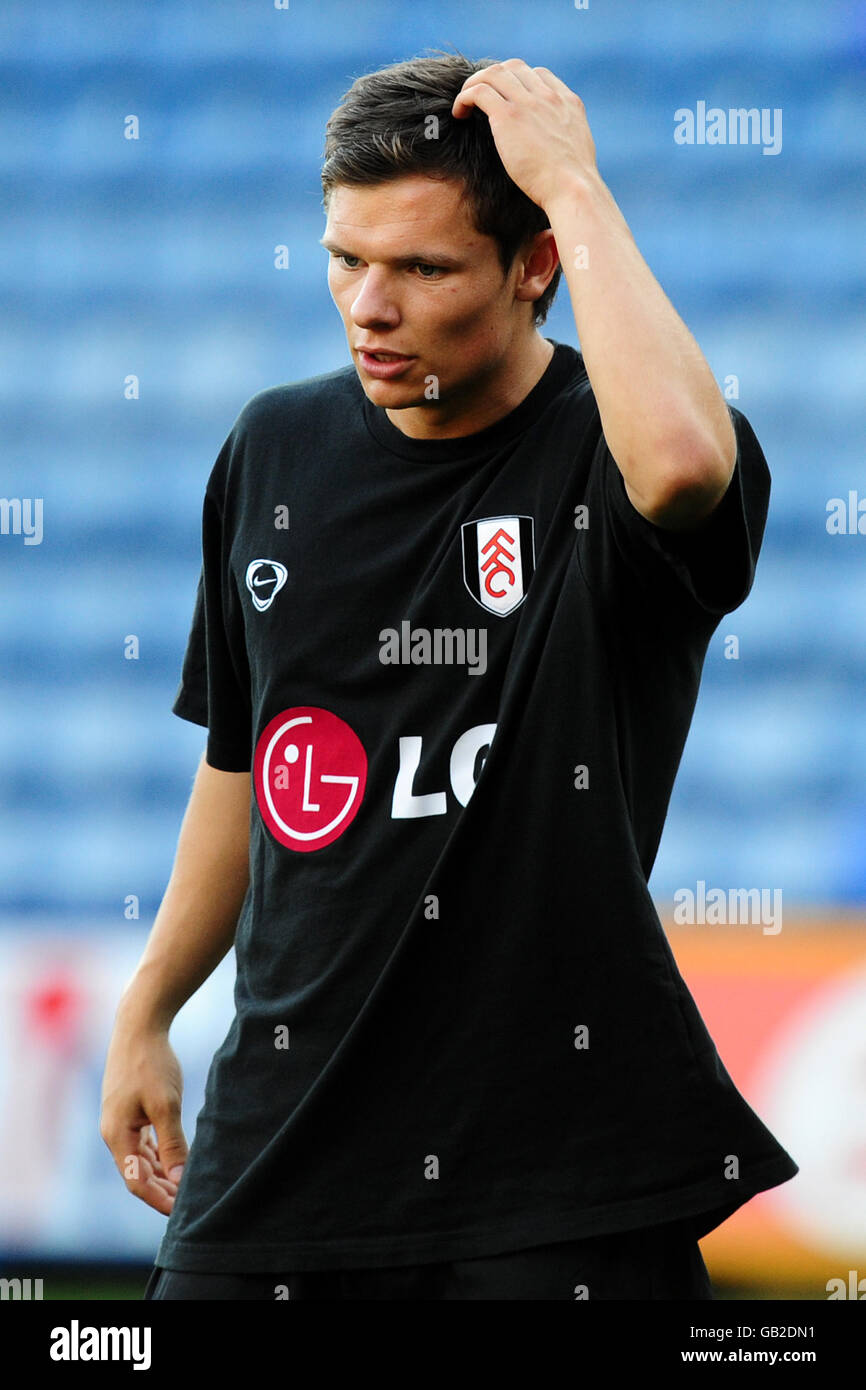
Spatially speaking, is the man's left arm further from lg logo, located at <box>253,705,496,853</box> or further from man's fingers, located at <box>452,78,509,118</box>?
lg logo, located at <box>253,705,496,853</box>

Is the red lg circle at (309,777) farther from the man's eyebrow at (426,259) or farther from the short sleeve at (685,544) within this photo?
the man's eyebrow at (426,259)

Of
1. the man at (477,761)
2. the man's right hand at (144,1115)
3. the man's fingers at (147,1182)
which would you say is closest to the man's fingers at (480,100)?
the man at (477,761)

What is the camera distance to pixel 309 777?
4.84 feet

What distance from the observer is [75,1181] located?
3.15m

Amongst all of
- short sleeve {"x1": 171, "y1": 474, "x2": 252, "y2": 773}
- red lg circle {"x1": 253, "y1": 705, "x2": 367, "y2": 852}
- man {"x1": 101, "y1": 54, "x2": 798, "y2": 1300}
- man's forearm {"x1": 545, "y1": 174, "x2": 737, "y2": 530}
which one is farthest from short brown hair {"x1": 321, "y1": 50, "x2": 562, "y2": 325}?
red lg circle {"x1": 253, "y1": 705, "x2": 367, "y2": 852}

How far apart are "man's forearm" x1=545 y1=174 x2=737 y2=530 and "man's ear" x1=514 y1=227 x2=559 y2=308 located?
0.14 meters

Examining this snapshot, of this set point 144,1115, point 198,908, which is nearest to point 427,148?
point 198,908

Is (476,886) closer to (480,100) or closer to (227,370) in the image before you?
(480,100)

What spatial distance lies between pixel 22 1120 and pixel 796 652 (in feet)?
6.11

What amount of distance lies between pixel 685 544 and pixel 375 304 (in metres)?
0.35

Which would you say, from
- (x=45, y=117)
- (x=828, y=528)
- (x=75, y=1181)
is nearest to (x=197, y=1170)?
(x=75, y=1181)

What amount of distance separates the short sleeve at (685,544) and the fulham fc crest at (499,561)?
6 centimetres

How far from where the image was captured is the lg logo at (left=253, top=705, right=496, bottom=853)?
140 cm
